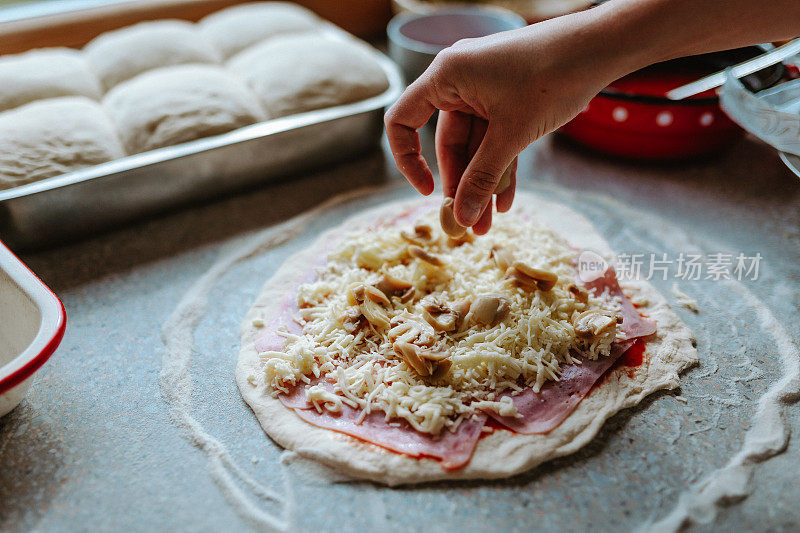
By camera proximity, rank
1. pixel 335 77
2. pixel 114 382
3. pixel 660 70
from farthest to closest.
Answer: pixel 660 70 < pixel 335 77 < pixel 114 382

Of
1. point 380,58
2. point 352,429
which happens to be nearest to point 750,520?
point 352,429

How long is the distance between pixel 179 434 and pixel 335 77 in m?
1.27

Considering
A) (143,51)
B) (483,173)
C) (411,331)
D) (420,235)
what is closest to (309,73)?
(143,51)

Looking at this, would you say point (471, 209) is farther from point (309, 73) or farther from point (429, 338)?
point (309, 73)

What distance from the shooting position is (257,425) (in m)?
1.23

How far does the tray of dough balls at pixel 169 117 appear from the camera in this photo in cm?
165

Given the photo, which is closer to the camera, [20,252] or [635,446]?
[635,446]

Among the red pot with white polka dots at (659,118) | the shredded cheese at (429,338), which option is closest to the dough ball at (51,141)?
the shredded cheese at (429,338)

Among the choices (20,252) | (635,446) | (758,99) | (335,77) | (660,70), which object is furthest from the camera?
(660,70)

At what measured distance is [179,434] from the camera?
3.99ft

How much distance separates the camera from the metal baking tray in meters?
1.61

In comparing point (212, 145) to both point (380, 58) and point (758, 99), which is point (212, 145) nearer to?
point (380, 58)

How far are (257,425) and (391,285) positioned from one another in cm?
44

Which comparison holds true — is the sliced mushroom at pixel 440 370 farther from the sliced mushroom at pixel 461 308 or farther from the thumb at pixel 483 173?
the thumb at pixel 483 173
